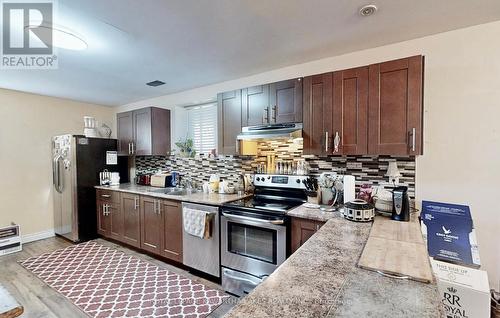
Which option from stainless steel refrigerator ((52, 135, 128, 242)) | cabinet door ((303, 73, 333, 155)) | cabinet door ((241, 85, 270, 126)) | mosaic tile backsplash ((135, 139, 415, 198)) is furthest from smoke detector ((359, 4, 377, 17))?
stainless steel refrigerator ((52, 135, 128, 242))

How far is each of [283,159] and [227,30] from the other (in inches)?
59.7

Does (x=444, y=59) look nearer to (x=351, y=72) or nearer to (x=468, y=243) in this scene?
(x=351, y=72)

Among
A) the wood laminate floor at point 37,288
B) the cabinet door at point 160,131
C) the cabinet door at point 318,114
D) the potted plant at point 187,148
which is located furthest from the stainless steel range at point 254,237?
the cabinet door at point 160,131

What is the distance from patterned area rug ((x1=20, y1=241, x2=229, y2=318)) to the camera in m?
2.08

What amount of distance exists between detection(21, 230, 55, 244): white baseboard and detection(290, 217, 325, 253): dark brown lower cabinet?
4282mm

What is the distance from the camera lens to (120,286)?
2.42 metres

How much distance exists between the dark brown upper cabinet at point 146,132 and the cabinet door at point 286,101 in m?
2.12

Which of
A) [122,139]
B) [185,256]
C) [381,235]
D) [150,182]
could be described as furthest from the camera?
[122,139]

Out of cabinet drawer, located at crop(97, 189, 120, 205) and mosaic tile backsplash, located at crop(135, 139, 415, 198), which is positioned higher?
mosaic tile backsplash, located at crop(135, 139, 415, 198)

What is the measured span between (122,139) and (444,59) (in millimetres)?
4477

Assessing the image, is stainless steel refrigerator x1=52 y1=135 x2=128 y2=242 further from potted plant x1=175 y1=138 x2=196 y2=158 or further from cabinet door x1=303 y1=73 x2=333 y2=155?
cabinet door x1=303 y1=73 x2=333 y2=155

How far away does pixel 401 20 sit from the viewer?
69.8 inches

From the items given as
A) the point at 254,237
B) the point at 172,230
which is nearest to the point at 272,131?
the point at 254,237

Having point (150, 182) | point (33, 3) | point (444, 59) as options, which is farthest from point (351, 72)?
point (150, 182)
